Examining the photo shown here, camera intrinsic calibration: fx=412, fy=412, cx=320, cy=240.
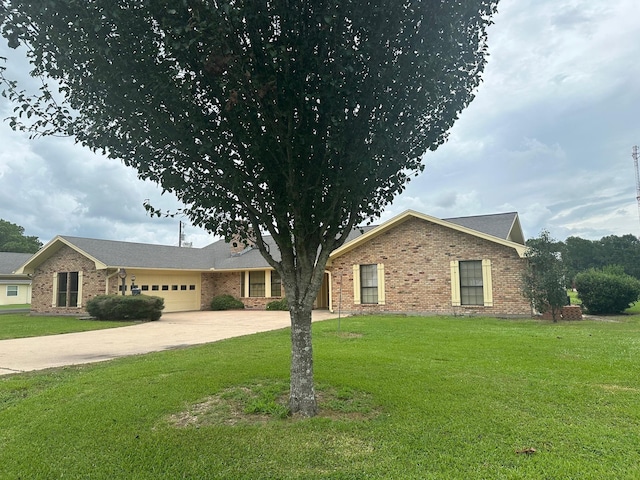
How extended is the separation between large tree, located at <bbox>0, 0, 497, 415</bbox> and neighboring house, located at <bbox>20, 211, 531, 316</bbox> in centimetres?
752

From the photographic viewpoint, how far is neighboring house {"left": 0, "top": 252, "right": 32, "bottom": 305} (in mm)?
31744

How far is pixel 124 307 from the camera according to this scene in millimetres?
17172

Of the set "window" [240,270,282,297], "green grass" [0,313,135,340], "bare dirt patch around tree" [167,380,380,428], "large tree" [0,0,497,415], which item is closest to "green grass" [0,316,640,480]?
"bare dirt patch around tree" [167,380,380,428]

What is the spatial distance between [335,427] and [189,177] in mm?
3376

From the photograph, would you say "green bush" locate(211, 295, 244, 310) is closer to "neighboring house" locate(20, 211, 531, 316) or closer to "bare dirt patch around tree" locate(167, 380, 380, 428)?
"neighboring house" locate(20, 211, 531, 316)

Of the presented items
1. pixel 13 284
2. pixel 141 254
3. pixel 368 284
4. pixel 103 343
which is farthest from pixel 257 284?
pixel 13 284

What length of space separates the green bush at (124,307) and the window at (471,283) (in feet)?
41.1

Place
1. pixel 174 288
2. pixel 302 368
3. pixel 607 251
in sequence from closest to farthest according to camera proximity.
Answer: pixel 302 368
pixel 174 288
pixel 607 251

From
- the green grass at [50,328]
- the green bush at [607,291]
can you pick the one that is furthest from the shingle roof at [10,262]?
the green bush at [607,291]

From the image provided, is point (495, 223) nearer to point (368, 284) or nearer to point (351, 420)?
point (368, 284)

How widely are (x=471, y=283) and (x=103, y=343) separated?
12.7 metres

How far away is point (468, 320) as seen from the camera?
570 inches

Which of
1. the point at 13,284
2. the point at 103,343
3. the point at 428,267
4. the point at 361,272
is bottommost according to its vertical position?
the point at 103,343

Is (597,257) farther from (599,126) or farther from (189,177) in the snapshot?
(189,177)
